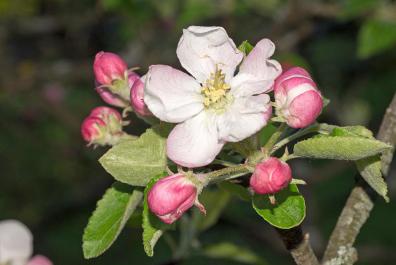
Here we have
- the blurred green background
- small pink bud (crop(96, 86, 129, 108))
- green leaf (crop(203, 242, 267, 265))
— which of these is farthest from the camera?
the blurred green background

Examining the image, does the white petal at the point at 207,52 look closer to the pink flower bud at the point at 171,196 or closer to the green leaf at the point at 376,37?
the pink flower bud at the point at 171,196

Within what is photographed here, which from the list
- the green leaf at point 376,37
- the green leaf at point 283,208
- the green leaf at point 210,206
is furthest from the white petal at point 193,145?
the green leaf at point 376,37

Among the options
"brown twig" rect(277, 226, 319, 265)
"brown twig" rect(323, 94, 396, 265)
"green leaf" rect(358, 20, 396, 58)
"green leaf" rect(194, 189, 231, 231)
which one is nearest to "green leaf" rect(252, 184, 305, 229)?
"brown twig" rect(277, 226, 319, 265)

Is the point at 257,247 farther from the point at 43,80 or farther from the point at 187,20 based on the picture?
the point at 187,20

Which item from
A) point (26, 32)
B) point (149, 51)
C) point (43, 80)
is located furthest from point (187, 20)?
point (26, 32)

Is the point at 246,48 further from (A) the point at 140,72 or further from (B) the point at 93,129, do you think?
(A) the point at 140,72

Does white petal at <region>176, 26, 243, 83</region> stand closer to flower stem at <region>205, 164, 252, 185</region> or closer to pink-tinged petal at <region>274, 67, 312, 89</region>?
pink-tinged petal at <region>274, 67, 312, 89</region>
